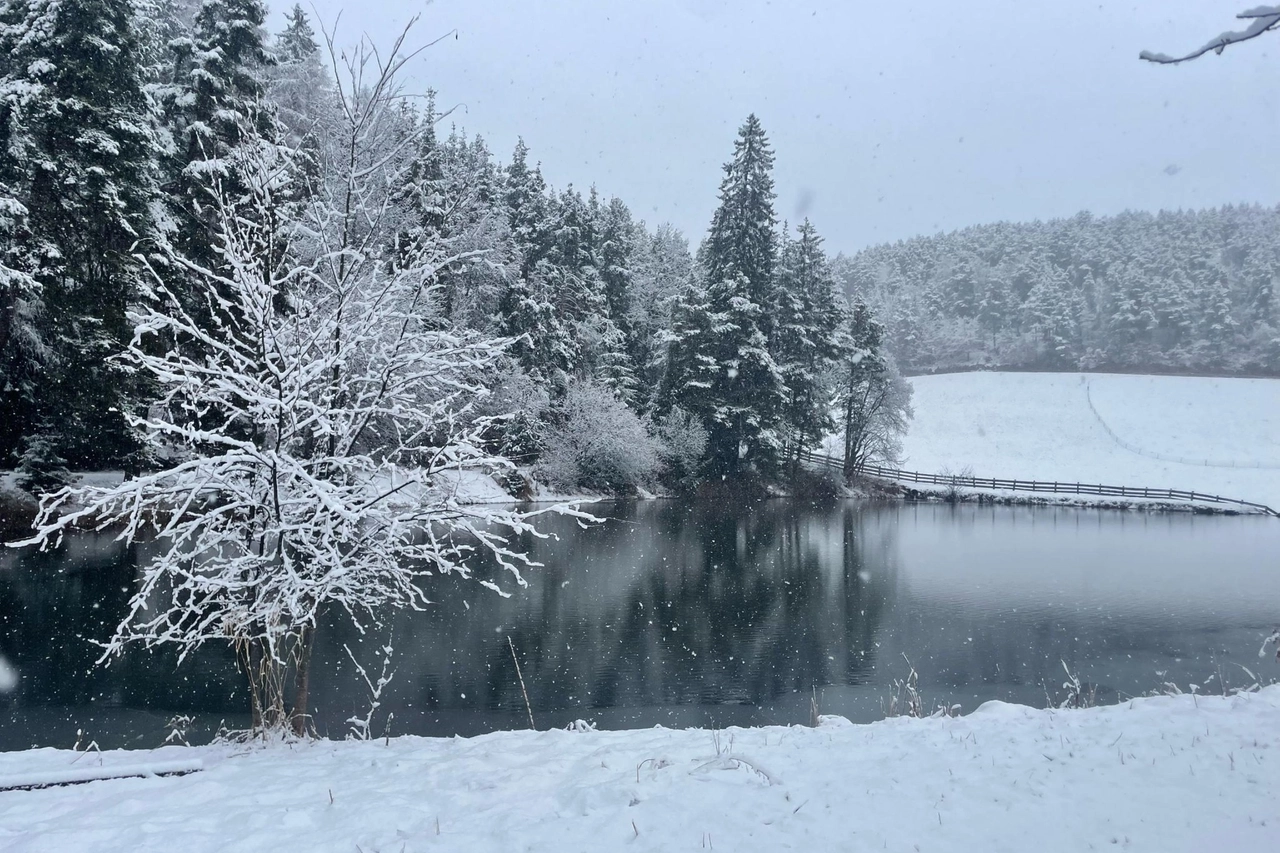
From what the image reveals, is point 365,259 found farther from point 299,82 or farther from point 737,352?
point 737,352

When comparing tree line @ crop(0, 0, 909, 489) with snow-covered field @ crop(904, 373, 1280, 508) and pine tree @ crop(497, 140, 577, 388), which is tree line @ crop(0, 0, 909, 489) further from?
snow-covered field @ crop(904, 373, 1280, 508)

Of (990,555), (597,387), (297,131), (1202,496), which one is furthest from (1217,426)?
(297,131)

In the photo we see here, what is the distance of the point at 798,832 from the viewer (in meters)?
3.74

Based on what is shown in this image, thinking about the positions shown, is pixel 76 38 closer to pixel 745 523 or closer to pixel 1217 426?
pixel 745 523

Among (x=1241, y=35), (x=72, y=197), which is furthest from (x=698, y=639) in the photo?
(x=72, y=197)

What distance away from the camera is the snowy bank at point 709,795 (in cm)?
372

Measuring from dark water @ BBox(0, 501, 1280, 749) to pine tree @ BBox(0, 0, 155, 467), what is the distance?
3.67 metres

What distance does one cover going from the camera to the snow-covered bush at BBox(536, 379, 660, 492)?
108 feet

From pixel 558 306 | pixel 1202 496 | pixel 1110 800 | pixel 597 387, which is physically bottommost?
pixel 1202 496

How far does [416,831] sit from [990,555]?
22489mm

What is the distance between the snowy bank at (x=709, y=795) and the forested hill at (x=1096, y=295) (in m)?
54.3

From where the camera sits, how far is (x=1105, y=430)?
172ft

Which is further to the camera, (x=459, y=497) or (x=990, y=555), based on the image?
(x=990, y=555)

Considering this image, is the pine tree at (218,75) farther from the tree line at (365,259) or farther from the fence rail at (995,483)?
the fence rail at (995,483)
